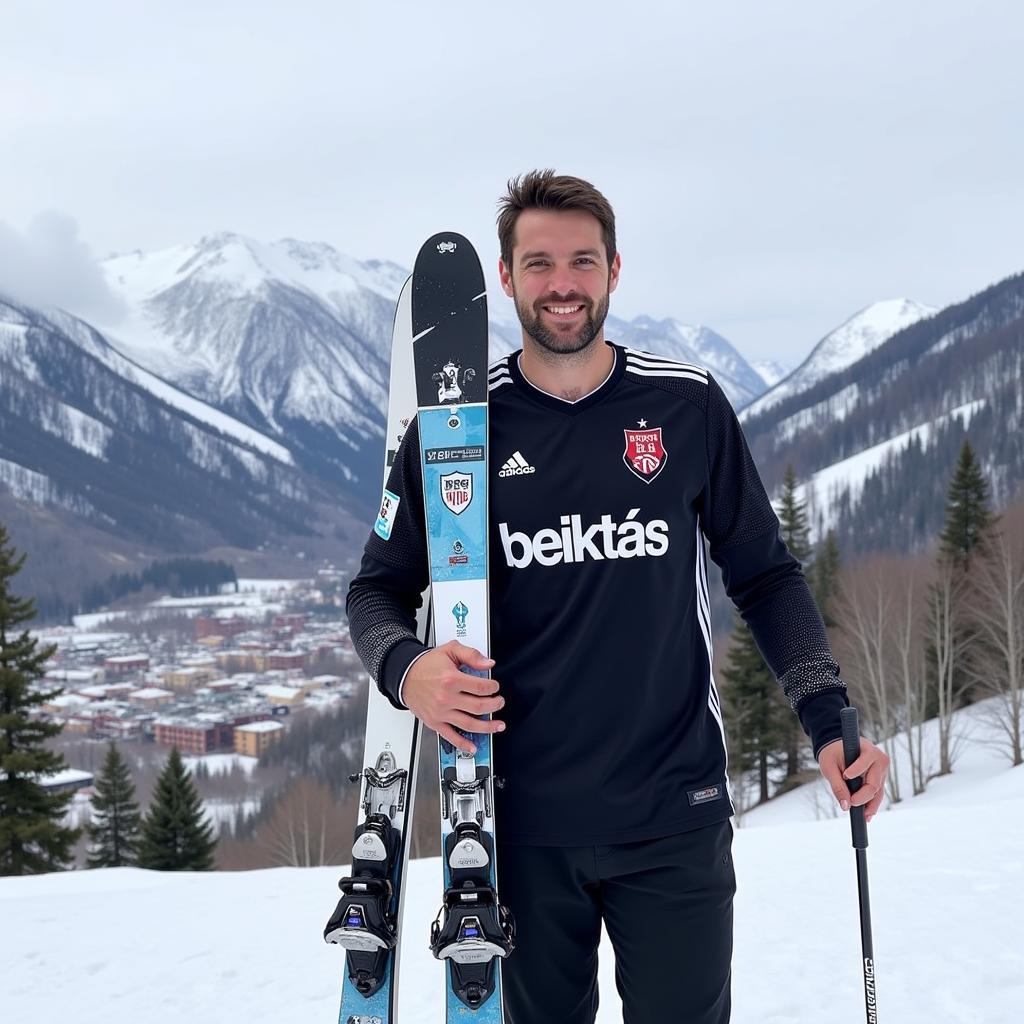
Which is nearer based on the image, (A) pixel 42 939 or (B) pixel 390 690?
(B) pixel 390 690

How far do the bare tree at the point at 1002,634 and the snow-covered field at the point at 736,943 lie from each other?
16459mm

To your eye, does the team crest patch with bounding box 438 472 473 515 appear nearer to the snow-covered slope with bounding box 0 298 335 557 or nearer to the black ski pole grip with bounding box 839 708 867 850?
the black ski pole grip with bounding box 839 708 867 850

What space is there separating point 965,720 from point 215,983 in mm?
26191

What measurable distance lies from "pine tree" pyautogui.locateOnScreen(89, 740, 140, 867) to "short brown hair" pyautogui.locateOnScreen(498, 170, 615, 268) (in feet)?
81.9

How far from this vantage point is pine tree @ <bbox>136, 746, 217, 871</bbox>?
21594 mm

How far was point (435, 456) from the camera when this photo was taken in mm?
2121

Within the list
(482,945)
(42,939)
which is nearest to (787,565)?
(482,945)

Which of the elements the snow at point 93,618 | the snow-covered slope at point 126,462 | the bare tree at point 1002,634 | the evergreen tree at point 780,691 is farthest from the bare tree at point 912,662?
the snow-covered slope at point 126,462

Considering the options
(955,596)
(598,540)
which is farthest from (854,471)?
(598,540)

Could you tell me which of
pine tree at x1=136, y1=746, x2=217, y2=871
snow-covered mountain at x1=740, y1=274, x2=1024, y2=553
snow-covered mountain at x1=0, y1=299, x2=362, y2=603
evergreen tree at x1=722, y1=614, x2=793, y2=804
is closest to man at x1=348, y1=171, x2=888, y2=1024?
pine tree at x1=136, y1=746, x2=217, y2=871

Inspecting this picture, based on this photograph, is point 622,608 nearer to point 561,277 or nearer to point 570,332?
point 570,332

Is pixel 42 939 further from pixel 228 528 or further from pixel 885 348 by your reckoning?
pixel 228 528

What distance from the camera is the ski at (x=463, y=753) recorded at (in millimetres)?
1963

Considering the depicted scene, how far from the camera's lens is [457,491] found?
2.08m
